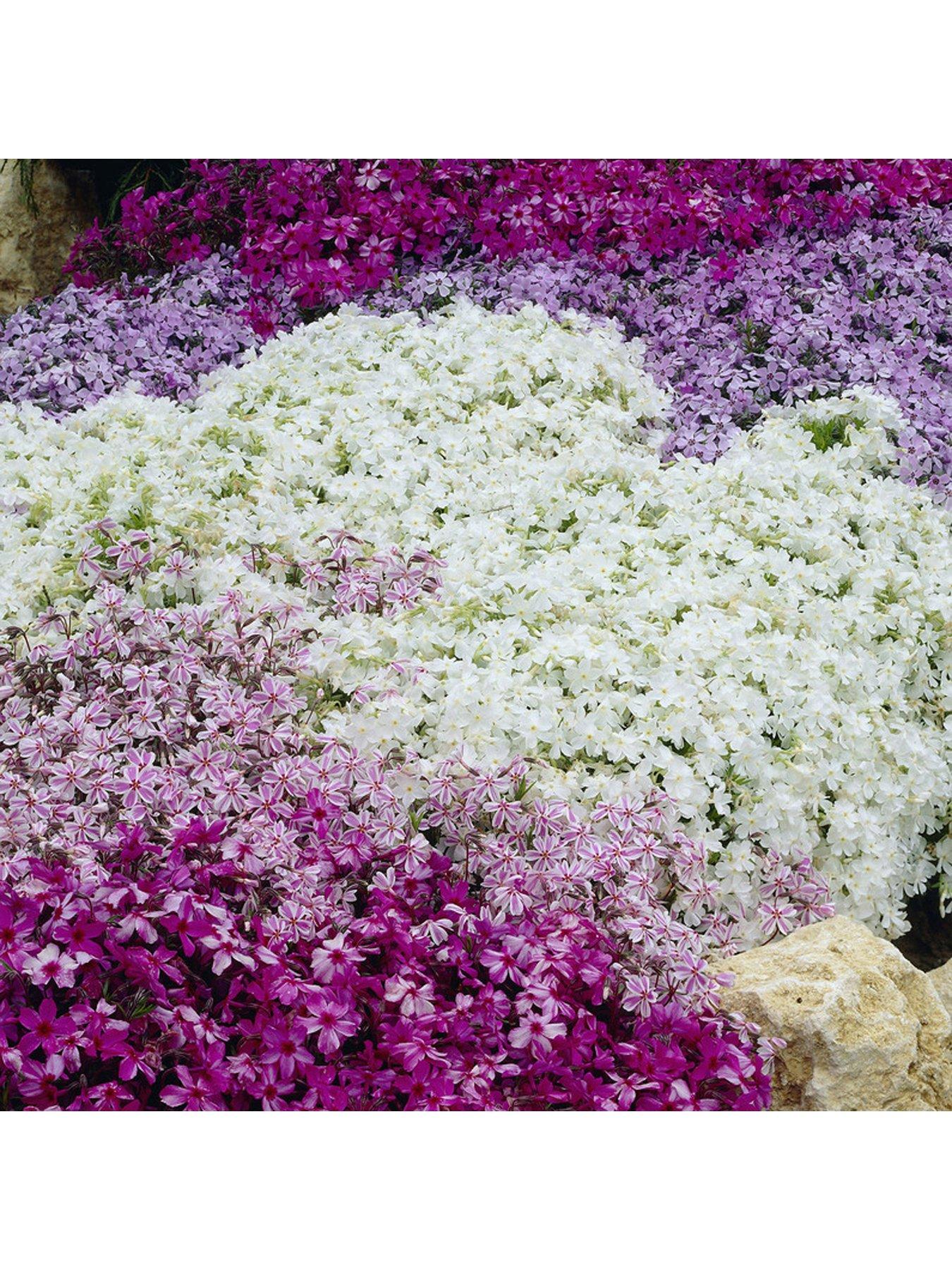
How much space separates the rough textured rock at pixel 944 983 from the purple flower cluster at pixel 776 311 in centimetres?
126

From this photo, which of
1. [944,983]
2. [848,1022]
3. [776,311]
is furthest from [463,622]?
[776,311]

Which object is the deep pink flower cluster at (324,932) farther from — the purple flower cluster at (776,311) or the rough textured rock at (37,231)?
the rough textured rock at (37,231)

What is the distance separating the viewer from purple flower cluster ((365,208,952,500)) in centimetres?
334

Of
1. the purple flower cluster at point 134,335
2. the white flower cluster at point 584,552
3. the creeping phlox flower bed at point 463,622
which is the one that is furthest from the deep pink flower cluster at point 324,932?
the purple flower cluster at point 134,335

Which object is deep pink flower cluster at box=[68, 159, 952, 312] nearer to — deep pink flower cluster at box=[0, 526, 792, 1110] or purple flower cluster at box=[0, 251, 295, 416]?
purple flower cluster at box=[0, 251, 295, 416]

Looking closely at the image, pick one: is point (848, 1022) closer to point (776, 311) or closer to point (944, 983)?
point (944, 983)

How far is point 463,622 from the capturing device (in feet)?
8.64

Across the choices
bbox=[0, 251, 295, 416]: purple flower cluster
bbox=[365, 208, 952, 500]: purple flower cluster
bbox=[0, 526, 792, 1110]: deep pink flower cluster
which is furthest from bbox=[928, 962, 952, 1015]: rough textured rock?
bbox=[0, 251, 295, 416]: purple flower cluster

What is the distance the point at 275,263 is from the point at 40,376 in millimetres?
769

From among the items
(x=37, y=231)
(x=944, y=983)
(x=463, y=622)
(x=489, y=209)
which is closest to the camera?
(x=944, y=983)

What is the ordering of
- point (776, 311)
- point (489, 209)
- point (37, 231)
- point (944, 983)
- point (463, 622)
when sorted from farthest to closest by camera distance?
point (37, 231) < point (489, 209) < point (776, 311) < point (463, 622) < point (944, 983)

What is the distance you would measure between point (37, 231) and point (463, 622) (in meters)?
2.13

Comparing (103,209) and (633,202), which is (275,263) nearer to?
(103,209)

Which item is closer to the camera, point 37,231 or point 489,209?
point 489,209
